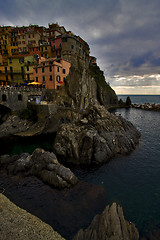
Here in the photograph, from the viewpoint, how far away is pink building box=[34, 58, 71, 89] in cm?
4422

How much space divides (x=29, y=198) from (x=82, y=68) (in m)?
61.4

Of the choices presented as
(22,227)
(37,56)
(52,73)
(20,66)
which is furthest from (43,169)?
(37,56)

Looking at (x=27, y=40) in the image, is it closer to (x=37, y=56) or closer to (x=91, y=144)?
(x=37, y=56)

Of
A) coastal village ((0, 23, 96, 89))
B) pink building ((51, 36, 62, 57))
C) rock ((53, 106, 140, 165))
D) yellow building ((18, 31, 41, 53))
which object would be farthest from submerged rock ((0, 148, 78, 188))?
yellow building ((18, 31, 41, 53))

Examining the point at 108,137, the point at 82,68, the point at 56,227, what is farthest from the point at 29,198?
the point at 82,68

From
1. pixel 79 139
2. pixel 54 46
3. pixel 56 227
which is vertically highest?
Result: pixel 54 46

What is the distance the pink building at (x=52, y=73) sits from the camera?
44.2 meters

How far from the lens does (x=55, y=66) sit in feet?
143

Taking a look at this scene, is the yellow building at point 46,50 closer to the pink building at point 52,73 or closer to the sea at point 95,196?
the pink building at point 52,73

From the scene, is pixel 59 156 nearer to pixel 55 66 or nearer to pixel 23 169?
pixel 23 169

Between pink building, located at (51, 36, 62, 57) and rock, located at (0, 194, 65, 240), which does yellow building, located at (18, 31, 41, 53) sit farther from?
rock, located at (0, 194, 65, 240)

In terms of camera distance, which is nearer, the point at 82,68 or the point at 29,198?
the point at 29,198

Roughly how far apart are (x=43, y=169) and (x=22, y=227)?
322 inches

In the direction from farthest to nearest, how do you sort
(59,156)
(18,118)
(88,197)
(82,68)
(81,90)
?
(82,68) < (81,90) < (18,118) < (59,156) < (88,197)
